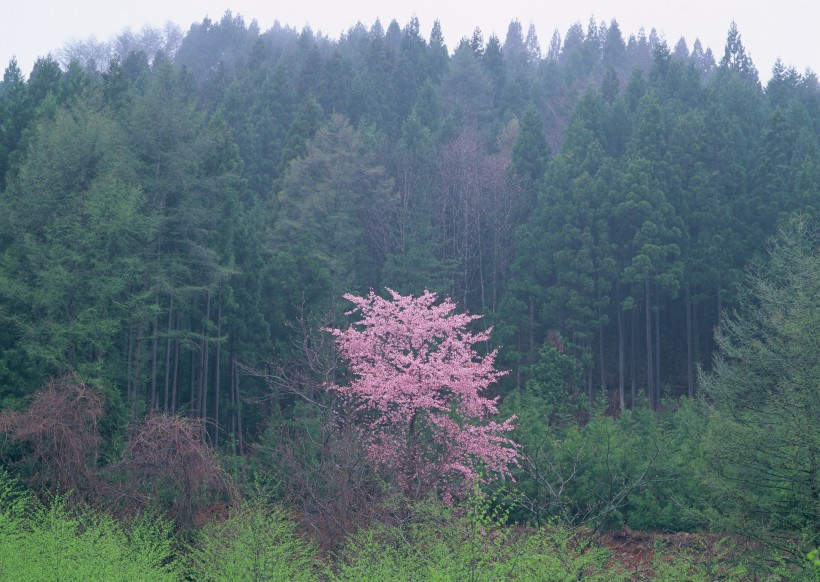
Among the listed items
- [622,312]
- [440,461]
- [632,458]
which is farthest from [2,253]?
[622,312]

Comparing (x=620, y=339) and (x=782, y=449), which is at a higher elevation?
(x=620, y=339)

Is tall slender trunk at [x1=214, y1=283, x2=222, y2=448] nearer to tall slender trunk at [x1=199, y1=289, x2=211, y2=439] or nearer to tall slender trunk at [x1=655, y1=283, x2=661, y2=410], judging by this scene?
tall slender trunk at [x1=199, y1=289, x2=211, y2=439]

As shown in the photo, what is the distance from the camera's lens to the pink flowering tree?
21188 millimetres

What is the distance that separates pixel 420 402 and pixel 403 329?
8.78 ft

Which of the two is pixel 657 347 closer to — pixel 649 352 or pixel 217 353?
pixel 649 352

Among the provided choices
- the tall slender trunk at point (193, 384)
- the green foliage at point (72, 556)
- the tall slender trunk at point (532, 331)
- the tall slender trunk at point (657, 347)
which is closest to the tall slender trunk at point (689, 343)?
the tall slender trunk at point (657, 347)

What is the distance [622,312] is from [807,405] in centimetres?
2375

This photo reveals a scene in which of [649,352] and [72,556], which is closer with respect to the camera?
[72,556]

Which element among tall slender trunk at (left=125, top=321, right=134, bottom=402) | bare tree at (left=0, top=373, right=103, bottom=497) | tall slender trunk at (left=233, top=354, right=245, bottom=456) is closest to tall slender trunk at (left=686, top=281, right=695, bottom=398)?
tall slender trunk at (left=233, top=354, right=245, bottom=456)

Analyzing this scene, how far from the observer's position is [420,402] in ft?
72.6

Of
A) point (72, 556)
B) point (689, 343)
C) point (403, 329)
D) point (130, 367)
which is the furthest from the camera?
point (689, 343)

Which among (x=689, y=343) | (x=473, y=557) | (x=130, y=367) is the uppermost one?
(x=689, y=343)

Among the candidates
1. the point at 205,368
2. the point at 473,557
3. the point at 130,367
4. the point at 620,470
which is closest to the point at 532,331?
the point at 205,368

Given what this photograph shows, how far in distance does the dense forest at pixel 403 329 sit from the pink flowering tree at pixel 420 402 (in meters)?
0.11
